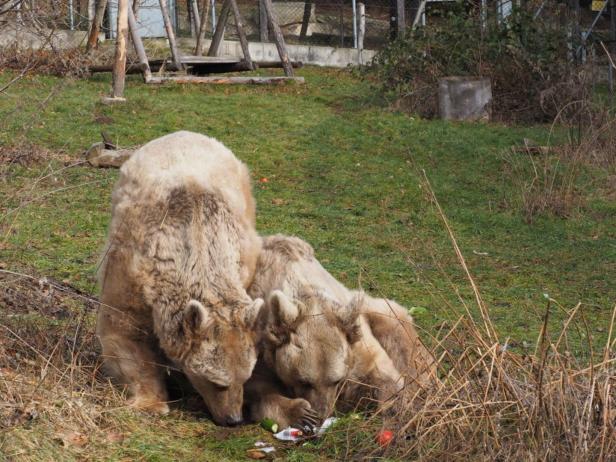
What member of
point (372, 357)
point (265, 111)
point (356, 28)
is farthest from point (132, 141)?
point (356, 28)

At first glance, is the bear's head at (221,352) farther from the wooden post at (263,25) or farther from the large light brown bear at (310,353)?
the wooden post at (263,25)

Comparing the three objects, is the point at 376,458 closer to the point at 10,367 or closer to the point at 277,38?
the point at 10,367

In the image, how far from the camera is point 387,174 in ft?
50.3

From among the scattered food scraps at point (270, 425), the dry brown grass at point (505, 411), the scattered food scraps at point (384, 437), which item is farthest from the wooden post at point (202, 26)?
the scattered food scraps at point (384, 437)

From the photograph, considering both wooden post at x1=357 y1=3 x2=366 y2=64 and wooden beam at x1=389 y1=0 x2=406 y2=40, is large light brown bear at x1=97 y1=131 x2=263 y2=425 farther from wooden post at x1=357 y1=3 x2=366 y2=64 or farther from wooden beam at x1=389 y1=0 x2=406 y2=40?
wooden post at x1=357 y1=3 x2=366 y2=64

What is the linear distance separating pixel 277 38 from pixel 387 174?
24.9 feet

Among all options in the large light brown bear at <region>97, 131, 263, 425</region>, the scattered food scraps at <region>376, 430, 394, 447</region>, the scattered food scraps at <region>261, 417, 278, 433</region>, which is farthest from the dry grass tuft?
the scattered food scraps at <region>376, 430, 394, 447</region>

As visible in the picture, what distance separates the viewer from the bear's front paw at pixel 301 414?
6.29 m

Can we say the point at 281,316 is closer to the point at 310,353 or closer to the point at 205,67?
the point at 310,353

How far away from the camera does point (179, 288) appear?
20.7 feet

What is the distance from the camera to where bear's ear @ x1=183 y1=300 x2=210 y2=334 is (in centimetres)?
603

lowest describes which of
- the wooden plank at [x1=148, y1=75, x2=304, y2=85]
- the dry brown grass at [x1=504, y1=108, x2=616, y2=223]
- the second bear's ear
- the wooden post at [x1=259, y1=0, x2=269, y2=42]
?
the dry brown grass at [x1=504, y1=108, x2=616, y2=223]

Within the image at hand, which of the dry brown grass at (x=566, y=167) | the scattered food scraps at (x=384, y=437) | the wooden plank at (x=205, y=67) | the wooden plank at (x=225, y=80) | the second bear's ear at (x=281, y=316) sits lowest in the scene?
the dry brown grass at (x=566, y=167)

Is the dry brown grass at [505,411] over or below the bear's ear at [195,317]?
below
